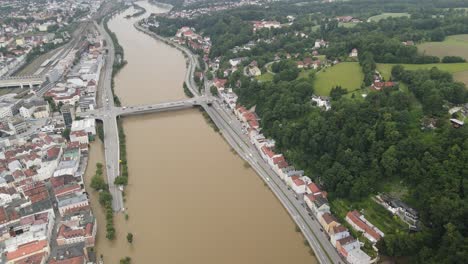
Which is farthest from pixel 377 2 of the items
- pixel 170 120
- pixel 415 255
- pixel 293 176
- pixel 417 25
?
pixel 415 255

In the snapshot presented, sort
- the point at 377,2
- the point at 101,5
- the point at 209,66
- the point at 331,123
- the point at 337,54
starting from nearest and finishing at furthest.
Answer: the point at 331,123 < the point at 337,54 < the point at 209,66 < the point at 377,2 < the point at 101,5

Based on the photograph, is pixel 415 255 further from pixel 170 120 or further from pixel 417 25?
pixel 417 25

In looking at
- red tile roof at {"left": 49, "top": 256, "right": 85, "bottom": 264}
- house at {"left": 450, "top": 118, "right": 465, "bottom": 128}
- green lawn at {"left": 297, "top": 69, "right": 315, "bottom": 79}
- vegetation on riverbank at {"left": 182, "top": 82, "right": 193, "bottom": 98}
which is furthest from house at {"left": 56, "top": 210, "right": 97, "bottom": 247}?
green lawn at {"left": 297, "top": 69, "right": 315, "bottom": 79}

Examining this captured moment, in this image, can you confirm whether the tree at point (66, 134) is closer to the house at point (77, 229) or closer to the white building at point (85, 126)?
the white building at point (85, 126)

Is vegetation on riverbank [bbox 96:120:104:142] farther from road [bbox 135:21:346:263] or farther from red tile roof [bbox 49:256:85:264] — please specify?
red tile roof [bbox 49:256:85:264]

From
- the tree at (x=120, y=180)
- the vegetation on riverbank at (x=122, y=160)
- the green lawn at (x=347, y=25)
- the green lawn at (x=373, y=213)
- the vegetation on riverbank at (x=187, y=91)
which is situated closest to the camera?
the green lawn at (x=373, y=213)

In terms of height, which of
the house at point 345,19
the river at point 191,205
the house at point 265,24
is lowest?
the river at point 191,205

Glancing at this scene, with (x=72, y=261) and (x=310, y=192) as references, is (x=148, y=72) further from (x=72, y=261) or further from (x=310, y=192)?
(x=72, y=261)

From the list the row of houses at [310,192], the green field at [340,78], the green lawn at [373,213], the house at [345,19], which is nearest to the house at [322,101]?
the green field at [340,78]
